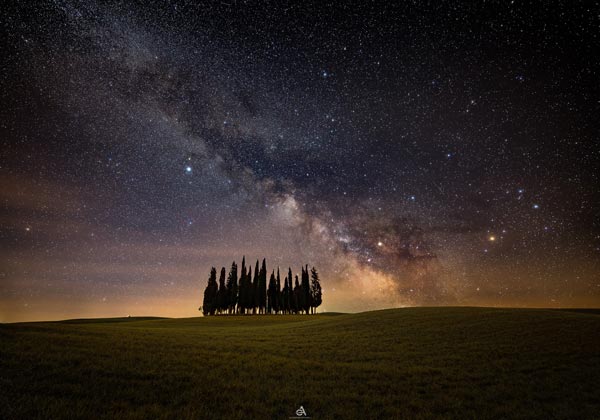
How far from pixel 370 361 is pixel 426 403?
6.17 metres

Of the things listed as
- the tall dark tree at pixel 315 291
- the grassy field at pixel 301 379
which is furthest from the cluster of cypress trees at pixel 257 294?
the grassy field at pixel 301 379

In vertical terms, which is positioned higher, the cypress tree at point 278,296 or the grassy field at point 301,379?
the cypress tree at point 278,296

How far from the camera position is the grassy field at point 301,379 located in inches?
348

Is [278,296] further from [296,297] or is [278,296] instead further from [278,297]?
[296,297]

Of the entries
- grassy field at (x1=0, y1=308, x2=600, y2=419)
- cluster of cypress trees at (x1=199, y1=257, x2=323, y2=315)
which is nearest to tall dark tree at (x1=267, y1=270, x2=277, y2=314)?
cluster of cypress trees at (x1=199, y1=257, x2=323, y2=315)

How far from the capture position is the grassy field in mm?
8836

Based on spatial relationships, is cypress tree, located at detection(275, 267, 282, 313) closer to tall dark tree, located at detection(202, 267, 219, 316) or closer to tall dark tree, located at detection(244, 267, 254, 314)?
tall dark tree, located at detection(244, 267, 254, 314)

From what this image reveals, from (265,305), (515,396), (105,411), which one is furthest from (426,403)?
(265,305)

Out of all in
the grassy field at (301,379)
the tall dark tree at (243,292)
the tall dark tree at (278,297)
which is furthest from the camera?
the tall dark tree at (278,297)

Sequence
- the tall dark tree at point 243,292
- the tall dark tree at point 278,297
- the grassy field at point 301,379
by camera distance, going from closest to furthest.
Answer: the grassy field at point 301,379, the tall dark tree at point 243,292, the tall dark tree at point 278,297

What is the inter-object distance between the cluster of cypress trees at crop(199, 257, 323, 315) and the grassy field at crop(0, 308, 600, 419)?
64.4m

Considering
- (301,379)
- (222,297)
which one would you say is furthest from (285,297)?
(301,379)

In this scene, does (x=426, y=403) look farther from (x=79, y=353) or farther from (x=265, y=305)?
(x=265, y=305)

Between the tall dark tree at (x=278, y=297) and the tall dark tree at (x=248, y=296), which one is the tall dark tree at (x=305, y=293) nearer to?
the tall dark tree at (x=278, y=297)
